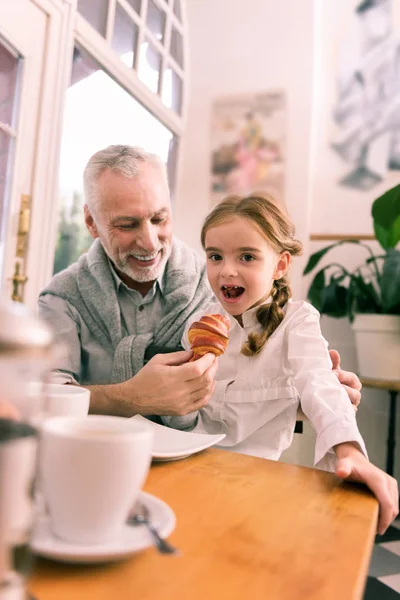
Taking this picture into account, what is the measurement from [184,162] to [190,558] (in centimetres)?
317

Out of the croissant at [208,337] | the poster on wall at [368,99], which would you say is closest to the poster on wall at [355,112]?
the poster on wall at [368,99]

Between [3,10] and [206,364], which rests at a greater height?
[3,10]

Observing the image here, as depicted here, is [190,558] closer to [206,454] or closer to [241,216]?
[206,454]

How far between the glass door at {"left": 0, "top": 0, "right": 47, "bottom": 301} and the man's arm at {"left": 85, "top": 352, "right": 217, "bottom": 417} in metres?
1.14

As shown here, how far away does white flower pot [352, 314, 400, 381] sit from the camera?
8.49ft

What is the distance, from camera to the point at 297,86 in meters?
3.24

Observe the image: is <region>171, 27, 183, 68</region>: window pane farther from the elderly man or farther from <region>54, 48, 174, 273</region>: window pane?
the elderly man

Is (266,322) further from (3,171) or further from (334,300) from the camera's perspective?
(334,300)

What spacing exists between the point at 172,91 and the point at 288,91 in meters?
0.73

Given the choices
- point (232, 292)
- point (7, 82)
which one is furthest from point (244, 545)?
point (7, 82)

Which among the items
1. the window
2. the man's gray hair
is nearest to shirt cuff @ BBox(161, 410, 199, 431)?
the man's gray hair

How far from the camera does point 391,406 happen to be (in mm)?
2746

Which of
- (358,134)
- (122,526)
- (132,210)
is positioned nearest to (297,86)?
(358,134)

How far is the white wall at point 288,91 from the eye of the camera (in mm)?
3113
